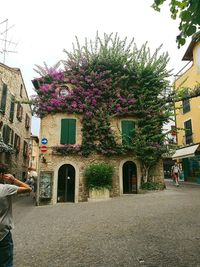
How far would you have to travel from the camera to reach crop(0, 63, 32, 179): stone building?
17031mm

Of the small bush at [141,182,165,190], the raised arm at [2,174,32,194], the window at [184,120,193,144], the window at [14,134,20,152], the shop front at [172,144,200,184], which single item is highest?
the window at [184,120,193,144]

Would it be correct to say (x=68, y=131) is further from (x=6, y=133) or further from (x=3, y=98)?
(x=3, y=98)

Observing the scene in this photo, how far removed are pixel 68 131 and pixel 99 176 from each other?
350 cm

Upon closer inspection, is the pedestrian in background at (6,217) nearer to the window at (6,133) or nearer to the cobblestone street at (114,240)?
the cobblestone street at (114,240)

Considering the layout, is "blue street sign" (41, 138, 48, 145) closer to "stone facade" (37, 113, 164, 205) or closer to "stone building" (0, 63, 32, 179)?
"stone facade" (37, 113, 164, 205)

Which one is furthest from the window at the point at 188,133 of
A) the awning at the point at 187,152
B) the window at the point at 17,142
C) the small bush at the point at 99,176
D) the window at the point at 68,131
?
the window at the point at 17,142

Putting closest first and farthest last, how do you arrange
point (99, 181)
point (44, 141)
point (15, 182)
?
point (15, 182) < point (99, 181) < point (44, 141)

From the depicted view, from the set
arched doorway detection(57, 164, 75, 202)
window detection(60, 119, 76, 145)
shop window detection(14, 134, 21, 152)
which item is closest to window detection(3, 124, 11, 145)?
shop window detection(14, 134, 21, 152)

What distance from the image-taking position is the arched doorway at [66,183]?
14664mm

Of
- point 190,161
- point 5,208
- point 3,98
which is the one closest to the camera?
point 5,208

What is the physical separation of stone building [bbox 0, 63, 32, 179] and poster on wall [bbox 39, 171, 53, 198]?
3049mm

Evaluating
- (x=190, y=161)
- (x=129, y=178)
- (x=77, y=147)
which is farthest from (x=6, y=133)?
(x=190, y=161)

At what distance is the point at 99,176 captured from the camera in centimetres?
1391

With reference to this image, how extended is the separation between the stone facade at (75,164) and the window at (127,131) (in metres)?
0.29
